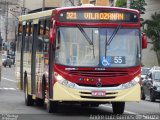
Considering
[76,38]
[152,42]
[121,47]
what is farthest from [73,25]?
[152,42]

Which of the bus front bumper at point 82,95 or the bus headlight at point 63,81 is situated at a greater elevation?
the bus headlight at point 63,81

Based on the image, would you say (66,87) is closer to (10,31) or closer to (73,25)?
(73,25)

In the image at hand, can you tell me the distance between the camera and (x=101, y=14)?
18531mm

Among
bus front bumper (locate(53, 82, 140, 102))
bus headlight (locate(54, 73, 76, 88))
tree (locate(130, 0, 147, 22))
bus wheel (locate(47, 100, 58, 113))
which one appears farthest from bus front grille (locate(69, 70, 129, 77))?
tree (locate(130, 0, 147, 22))

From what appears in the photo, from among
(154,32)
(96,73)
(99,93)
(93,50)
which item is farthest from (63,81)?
(154,32)

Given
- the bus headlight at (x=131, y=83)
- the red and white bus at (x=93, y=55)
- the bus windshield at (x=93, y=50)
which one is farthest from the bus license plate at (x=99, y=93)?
the bus windshield at (x=93, y=50)

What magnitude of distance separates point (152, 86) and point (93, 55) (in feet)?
39.2

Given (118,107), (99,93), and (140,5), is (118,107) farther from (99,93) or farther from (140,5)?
(140,5)

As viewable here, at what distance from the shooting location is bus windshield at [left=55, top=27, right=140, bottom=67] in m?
18.0

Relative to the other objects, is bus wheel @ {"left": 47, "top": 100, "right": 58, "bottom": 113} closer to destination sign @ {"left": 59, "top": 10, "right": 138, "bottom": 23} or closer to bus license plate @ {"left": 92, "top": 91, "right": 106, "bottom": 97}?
bus license plate @ {"left": 92, "top": 91, "right": 106, "bottom": 97}

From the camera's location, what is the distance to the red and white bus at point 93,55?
58.9 feet

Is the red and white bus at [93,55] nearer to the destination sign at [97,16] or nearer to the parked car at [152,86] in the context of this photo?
A: the destination sign at [97,16]

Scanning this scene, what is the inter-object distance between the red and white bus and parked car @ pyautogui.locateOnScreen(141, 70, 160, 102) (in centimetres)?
1075

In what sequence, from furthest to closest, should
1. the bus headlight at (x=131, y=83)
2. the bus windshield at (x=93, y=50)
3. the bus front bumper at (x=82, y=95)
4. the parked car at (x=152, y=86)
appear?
1. the parked car at (x=152, y=86)
2. the bus headlight at (x=131, y=83)
3. the bus windshield at (x=93, y=50)
4. the bus front bumper at (x=82, y=95)
